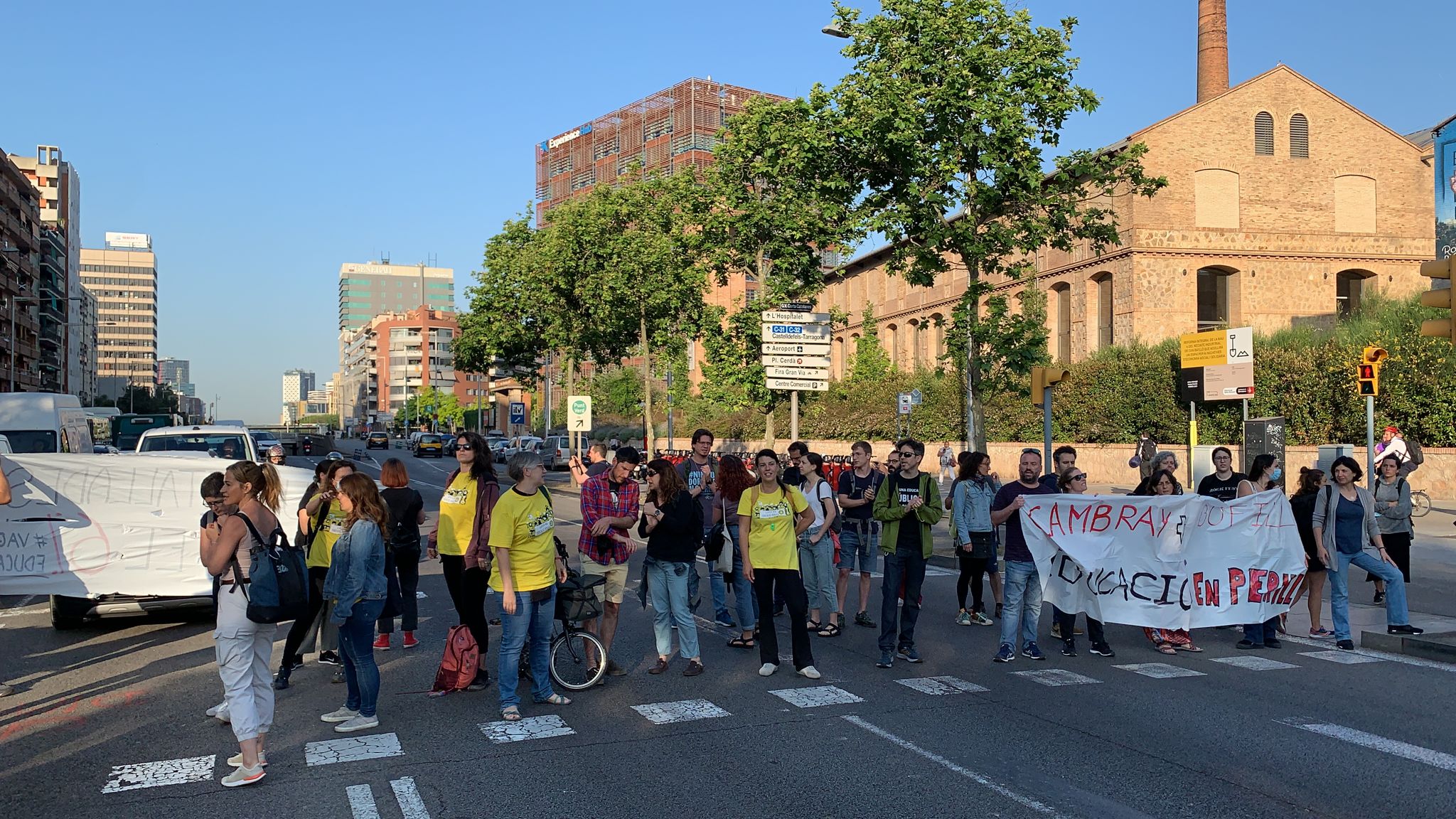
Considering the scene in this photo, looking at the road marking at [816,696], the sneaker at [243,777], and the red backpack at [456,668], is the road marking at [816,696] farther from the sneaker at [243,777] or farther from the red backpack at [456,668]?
the sneaker at [243,777]

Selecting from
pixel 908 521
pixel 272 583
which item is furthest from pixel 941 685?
pixel 272 583

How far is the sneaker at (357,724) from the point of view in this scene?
24.2 ft

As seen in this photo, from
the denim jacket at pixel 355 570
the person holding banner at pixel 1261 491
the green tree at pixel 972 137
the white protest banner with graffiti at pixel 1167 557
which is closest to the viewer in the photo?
the denim jacket at pixel 355 570

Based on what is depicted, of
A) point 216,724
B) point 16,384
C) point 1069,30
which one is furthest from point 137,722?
point 16,384

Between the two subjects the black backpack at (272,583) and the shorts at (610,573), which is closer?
the black backpack at (272,583)

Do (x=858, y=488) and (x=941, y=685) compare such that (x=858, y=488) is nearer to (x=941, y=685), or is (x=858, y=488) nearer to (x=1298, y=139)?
(x=941, y=685)

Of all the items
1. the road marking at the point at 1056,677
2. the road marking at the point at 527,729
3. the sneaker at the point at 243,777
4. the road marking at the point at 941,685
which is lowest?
the road marking at the point at 1056,677

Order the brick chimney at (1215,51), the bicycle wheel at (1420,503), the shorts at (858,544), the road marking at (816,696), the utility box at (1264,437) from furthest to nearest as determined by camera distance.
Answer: the brick chimney at (1215,51) < the utility box at (1264,437) < the bicycle wheel at (1420,503) < the shorts at (858,544) < the road marking at (816,696)

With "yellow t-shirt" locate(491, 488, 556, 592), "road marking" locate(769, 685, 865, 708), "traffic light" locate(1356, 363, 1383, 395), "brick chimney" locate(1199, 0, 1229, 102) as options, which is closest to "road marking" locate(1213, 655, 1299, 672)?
"road marking" locate(769, 685, 865, 708)

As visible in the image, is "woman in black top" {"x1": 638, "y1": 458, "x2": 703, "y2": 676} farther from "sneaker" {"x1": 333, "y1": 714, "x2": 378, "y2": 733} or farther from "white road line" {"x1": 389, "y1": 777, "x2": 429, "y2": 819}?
"white road line" {"x1": 389, "y1": 777, "x2": 429, "y2": 819}

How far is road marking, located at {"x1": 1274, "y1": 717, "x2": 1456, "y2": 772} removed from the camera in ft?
22.1

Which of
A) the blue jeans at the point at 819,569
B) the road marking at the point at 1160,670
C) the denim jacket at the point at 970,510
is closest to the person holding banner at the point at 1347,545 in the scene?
the road marking at the point at 1160,670

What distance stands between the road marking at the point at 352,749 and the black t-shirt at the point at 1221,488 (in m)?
7.82

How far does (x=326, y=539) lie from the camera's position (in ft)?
29.0
